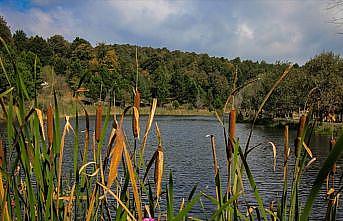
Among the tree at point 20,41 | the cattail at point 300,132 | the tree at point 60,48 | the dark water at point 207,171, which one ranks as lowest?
the dark water at point 207,171

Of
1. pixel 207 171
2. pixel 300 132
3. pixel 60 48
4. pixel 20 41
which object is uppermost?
pixel 20 41

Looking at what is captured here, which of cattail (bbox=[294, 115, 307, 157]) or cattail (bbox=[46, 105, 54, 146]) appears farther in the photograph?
cattail (bbox=[294, 115, 307, 157])

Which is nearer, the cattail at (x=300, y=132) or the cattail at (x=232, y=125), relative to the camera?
the cattail at (x=232, y=125)

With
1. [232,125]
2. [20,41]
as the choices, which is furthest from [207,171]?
[20,41]

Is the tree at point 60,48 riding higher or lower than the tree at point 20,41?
lower

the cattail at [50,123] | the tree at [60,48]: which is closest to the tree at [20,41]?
the tree at [60,48]

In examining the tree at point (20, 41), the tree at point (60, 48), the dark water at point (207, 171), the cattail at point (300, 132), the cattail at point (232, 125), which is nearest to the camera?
the cattail at point (232, 125)

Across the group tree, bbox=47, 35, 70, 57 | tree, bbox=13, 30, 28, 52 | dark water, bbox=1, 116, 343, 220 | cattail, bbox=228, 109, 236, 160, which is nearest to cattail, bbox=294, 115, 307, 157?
cattail, bbox=228, 109, 236, 160

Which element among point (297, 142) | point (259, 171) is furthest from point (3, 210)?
point (259, 171)

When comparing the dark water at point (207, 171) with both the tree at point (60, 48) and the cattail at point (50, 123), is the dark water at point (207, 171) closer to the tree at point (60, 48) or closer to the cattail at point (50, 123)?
the tree at point (60, 48)

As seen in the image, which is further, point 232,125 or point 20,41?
point 20,41

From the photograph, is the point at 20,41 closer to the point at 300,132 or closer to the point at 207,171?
the point at 207,171

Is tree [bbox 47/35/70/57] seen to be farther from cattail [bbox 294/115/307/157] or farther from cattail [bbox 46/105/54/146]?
cattail [bbox 294/115/307/157]

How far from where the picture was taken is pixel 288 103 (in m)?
54.9
